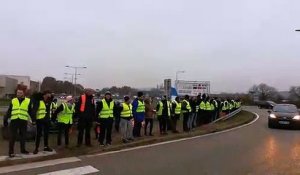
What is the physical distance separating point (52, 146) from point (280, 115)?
595 inches

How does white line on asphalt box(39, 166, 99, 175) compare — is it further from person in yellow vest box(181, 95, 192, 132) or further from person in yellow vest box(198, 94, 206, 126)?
person in yellow vest box(198, 94, 206, 126)

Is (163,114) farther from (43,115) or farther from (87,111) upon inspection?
(43,115)

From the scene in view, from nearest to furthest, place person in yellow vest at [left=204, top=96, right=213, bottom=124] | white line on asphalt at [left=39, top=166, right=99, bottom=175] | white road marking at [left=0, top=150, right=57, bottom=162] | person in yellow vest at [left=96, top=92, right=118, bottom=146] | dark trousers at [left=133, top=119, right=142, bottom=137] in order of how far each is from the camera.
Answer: white line on asphalt at [left=39, top=166, right=99, bottom=175] < white road marking at [left=0, top=150, right=57, bottom=162] < person in yellow vest at [left=96, top=92, right=118, bottom=146] < dark trousers at [left=133, top=119, right=142, bottom=137] < person in yellow vest at [left=204, top=96, right=213, bottom=124]

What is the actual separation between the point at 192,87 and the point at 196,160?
27.3m

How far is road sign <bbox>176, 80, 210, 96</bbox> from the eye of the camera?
125ft

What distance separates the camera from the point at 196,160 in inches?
461

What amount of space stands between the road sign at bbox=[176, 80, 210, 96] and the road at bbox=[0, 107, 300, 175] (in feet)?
73.4

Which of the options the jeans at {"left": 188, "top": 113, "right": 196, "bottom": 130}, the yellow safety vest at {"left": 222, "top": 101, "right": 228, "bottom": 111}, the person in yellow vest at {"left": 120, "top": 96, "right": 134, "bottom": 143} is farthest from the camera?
the yellow safety vest at {"left": 222, "top": 101, "right": 228, "bottom": 111}

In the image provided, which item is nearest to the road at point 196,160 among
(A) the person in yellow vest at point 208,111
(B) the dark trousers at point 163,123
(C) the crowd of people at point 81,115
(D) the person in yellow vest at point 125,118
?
(D) the person in yellow vest at point 125,118

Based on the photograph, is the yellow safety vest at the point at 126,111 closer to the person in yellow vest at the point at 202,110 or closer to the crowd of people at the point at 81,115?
the crowd of people at the point at 81,115

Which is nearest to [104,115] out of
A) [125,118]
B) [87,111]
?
[87,111]

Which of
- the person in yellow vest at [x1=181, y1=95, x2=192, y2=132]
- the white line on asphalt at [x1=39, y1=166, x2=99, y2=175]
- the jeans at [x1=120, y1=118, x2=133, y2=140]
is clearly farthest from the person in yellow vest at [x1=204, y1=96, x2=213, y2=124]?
the white line on asphalt at [x1=39, y1=166, x2=99, y2=175]

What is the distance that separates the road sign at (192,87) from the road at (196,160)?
881 inches

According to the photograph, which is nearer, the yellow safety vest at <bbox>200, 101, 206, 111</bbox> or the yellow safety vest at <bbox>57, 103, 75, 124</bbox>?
the yellow safety vest at <bbox>57, 103, 75, 124</bbox>
